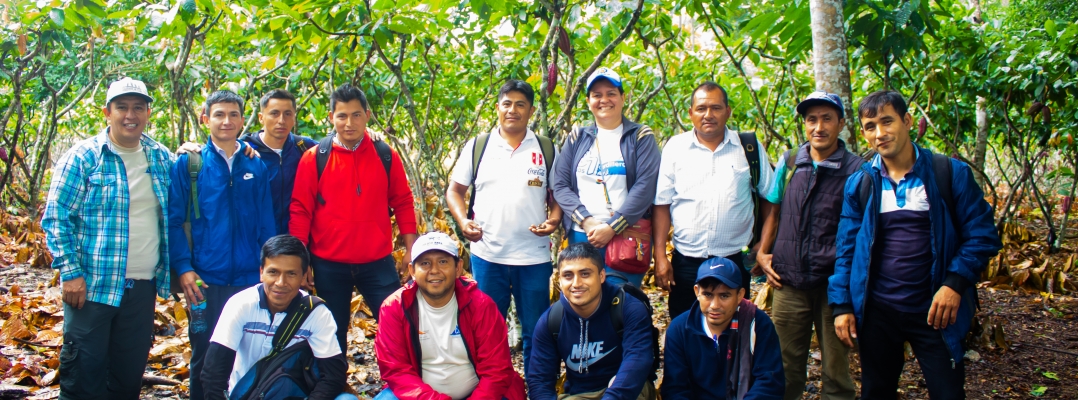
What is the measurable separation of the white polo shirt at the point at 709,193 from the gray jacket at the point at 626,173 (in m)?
0.09

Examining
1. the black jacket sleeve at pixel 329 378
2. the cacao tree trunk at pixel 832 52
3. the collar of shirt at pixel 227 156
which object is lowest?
the black jacket sleeve at pixel 329 378

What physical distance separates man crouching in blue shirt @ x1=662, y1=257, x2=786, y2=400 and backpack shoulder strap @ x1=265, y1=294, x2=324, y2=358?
1.79 metres

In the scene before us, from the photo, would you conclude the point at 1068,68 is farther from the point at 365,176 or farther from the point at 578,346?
the point at 365,176

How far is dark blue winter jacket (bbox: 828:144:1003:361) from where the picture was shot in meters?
2.86

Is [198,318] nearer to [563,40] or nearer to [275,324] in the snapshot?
[275,324]

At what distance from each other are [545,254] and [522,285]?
0.23 meters

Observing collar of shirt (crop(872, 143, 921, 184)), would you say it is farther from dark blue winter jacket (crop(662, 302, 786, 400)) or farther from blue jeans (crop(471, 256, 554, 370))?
blue jeans (crop(471, 256, 554, 370))

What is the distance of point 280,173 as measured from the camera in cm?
396

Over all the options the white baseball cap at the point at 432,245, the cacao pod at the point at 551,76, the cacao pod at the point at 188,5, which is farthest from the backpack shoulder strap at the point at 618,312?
the cacao pod at the point at 188,5

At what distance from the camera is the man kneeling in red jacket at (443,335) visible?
3.34m

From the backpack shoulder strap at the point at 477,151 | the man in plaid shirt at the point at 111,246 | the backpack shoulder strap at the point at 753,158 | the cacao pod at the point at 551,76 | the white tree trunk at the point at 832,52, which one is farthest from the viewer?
the cacao pod at the point at 551,76

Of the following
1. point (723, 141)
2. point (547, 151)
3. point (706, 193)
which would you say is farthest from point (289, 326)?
point (723, 141)

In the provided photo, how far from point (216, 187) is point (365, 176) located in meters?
0.79

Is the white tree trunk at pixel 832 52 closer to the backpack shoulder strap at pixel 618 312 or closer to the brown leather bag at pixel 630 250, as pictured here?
the brown leather bag at pixel 630 250
